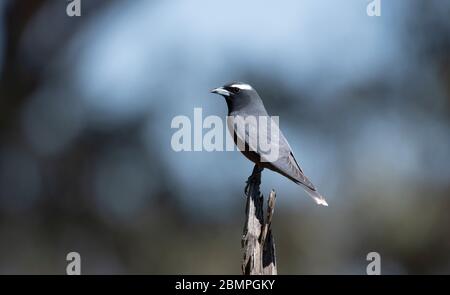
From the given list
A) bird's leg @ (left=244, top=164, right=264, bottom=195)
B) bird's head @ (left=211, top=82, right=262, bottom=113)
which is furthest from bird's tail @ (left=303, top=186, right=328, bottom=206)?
bird's head @ (left=211, top=82, right=262, bottom=113)

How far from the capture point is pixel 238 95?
11.6m

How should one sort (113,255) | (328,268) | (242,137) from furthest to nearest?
(113,255)
(328,268)
(242,137)

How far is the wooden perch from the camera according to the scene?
8547 mm

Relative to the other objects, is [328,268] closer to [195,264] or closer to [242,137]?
[195,264]

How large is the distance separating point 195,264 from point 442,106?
5.47 meters

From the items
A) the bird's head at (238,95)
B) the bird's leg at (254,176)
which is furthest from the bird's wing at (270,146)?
the bird's head at (238,95)

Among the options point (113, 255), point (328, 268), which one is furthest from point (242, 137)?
point (113, 255)

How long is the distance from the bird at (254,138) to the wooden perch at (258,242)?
1.27 meters

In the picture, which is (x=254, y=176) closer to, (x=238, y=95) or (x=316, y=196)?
(x=316, y=196)

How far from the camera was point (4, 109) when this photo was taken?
1809 cm

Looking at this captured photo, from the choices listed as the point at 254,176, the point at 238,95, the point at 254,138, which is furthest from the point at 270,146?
the point at 238,95

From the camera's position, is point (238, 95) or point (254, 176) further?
point (238, 95)

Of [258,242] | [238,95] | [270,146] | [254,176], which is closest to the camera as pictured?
[258,242]

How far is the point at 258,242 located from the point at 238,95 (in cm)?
329
